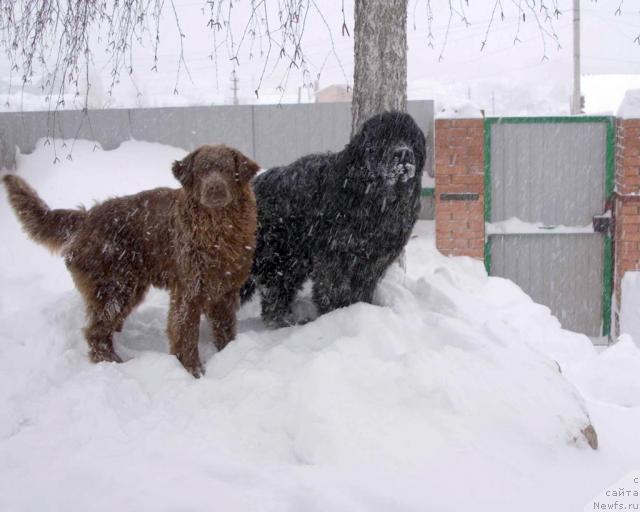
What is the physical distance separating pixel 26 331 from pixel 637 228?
23.4 feet

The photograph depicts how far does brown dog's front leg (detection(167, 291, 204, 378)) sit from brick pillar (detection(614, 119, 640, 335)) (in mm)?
6288

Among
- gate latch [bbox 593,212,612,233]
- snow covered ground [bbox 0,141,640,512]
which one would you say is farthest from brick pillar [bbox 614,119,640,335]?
snow covered ground [bbox 0,141,640,512]

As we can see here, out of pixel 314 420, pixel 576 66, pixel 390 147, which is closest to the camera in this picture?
pixel 314 420

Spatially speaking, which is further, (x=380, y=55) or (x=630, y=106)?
(x=630, y=106)

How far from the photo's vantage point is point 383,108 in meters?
5.15

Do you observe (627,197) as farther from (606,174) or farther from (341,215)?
(341,215)

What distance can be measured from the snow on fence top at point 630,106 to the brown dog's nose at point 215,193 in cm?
631

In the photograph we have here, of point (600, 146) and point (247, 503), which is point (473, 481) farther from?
point (600, 146)

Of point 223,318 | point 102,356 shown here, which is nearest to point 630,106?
point 223,318

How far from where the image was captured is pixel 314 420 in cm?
297

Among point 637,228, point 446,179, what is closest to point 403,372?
point 446,179

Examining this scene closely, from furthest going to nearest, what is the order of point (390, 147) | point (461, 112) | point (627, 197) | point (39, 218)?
point (461, 112), point (627, 197), point (39, 218), point (390, 147)

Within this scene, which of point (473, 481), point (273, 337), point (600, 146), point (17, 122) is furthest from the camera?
point (17, 122)

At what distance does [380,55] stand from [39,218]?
298cm
